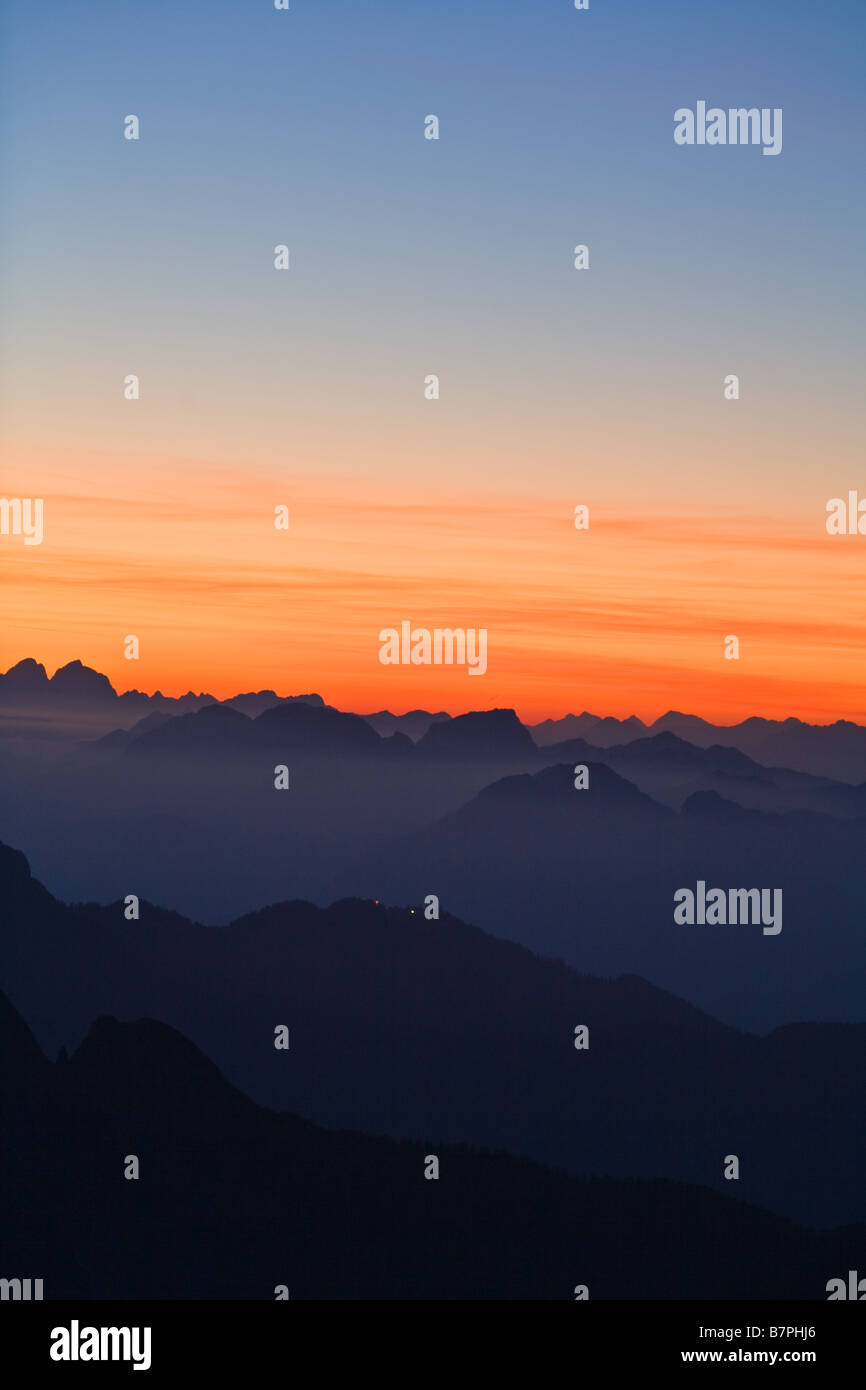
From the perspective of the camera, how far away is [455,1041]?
113 metres

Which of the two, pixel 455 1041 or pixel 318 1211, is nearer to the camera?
pixel 318 1211

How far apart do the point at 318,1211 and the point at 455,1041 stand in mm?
31376

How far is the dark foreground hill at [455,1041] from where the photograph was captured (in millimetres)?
102875

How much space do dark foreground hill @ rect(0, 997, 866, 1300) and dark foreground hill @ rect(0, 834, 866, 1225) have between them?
513 centimetres

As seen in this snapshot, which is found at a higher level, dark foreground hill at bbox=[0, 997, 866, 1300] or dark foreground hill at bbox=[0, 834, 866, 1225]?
dark foreground hill at bbox=[0, 834, 866, 1225]

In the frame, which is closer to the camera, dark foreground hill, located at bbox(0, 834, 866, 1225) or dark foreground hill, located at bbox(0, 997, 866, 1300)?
dark foreground hill, located at bbox(0, 997, 866, 1300)

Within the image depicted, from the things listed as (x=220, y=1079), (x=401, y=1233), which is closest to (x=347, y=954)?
(x=220, y=1079)

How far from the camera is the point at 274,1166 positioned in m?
89.9

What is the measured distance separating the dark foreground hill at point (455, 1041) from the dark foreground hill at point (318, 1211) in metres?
5.13

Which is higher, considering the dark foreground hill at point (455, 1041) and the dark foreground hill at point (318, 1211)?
the dark foreground hill at point (455, 1041)

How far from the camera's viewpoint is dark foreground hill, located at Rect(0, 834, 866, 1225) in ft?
338

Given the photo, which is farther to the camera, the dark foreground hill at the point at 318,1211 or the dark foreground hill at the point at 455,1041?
the dark foreground hill at the point at 455,1041

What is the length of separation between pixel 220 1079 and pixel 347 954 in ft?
89.8
